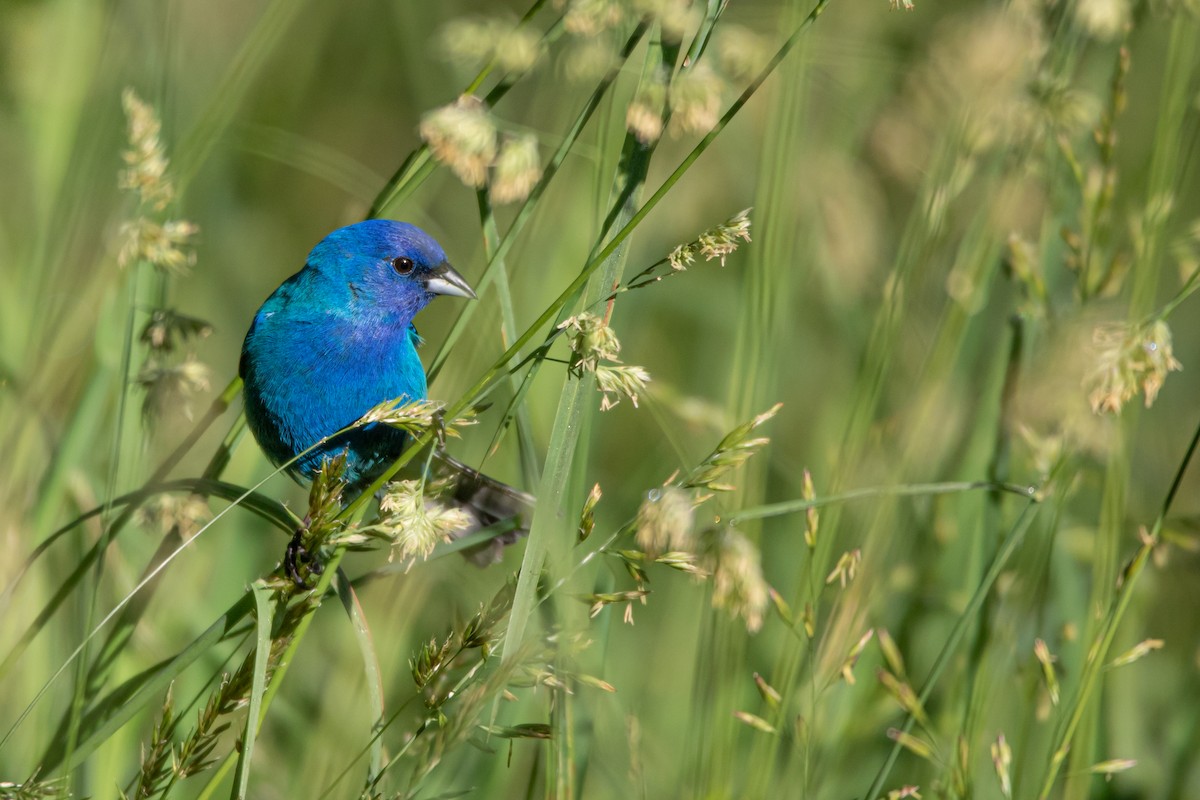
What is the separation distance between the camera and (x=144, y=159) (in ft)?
6.21

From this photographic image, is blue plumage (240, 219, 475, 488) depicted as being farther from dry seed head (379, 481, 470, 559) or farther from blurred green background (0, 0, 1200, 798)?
dry seed head (379, 481, 470, 559)

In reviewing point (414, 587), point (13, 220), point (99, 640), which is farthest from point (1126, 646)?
point (13, 220)

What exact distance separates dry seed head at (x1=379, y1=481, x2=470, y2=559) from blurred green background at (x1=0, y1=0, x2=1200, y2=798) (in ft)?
0.46

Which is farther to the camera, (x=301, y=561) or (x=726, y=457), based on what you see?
(x=301, y=561)

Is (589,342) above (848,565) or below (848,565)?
above

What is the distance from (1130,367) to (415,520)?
3.37 ft

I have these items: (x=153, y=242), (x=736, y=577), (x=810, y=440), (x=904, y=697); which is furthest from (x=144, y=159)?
(x=810, y=440)

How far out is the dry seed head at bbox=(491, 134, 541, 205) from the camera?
4.88 feet

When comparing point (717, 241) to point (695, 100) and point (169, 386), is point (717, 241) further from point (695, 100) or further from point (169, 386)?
point (169, 386)

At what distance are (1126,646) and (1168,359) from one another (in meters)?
0.84

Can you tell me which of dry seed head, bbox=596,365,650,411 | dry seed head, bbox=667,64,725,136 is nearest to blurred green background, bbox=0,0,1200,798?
dry seed head, bbox=667,64,725,136

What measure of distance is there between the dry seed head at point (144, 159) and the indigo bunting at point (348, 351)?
0.49 metres

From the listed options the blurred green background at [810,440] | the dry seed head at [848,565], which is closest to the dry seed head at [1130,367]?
the blurred green background at [810,440]

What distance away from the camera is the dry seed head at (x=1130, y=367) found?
167 cm
